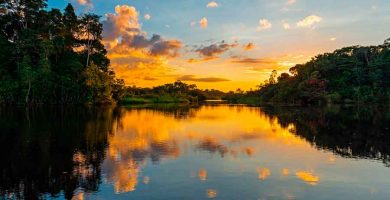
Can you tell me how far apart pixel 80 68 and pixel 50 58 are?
331 inches

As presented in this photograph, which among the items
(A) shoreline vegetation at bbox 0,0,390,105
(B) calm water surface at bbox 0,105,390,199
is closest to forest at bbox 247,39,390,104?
(A) shoreline vegetation at bbox 0,0,390,105

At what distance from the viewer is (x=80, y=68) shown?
8538cm

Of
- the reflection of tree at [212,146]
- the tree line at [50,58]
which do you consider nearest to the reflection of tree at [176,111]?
the tree line at [50,58]

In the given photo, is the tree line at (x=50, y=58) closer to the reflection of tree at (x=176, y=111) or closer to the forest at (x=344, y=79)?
the reflection of tree at (x=176, y=111)

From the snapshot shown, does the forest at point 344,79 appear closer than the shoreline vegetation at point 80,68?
No

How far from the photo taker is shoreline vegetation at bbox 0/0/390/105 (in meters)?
76.7

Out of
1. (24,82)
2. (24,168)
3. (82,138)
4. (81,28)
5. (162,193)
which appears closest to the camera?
(162,193)

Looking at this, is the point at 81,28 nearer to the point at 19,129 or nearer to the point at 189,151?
the point at 19,129

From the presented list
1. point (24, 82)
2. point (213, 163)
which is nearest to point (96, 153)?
point (213, 163)

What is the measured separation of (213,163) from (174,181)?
4268 millimetres

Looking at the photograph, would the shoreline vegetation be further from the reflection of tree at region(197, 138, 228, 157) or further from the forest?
the reflection of tree at region(197, 138, 228, 157)

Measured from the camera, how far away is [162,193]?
12.9 metres

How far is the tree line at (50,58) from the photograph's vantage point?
7575 cm

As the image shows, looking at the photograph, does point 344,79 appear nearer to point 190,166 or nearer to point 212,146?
point 212,146
